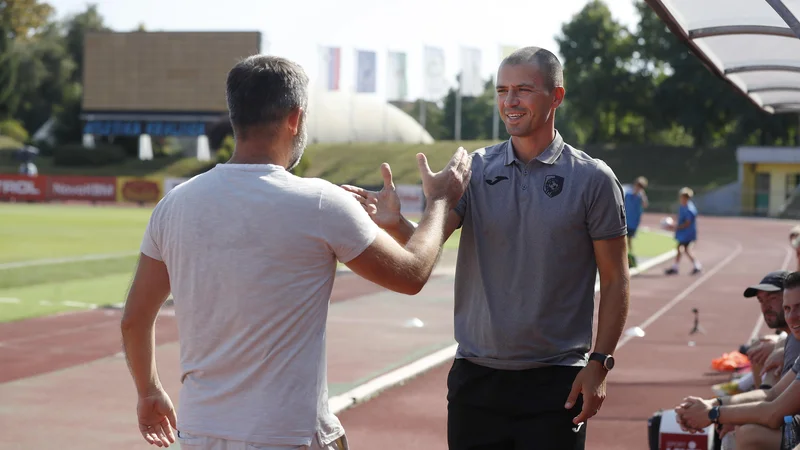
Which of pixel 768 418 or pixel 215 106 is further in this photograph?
pixel 215 106

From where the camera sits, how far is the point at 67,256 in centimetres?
2556

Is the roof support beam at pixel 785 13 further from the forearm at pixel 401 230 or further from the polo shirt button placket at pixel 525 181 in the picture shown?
the forearm at pixel 401 230

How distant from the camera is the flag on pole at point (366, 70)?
7581 centimetres

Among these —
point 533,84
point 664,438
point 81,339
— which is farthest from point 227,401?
point 81,339

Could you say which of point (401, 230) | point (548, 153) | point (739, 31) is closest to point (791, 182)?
point (739, 31)

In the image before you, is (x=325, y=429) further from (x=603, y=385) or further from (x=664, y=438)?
(x=664, y=438)

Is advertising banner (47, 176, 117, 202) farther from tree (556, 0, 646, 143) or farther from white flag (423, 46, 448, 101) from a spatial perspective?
tree (556, 0, 646, 143)

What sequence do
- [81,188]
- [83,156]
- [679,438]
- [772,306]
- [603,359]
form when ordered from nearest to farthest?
[603,359] < [679,438] < [772,306] < [81,188] < [83,156]

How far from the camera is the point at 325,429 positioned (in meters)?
3.31

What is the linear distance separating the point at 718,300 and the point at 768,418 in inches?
542

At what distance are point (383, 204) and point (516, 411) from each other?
2.95 ft

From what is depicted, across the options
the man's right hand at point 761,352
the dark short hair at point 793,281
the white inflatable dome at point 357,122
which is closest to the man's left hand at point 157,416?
the dark short hair at point 793,281

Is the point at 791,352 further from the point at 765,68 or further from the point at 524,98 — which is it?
the point at 524,98

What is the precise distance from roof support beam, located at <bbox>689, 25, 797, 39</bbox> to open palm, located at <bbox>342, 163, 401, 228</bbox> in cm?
293
